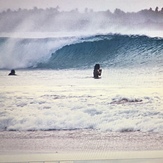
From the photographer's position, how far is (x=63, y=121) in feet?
5.61

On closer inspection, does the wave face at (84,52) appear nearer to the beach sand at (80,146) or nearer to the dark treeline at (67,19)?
the dark treeline at (67,19)

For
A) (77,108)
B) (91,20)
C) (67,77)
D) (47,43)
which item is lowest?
(77,108)

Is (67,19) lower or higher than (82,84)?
higher

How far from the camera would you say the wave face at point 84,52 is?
5.69 feet

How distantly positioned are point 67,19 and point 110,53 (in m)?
0.26

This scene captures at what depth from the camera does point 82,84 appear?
173 centimetres

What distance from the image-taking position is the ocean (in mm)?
1696

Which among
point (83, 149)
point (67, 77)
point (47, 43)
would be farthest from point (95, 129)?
point (47, 43)

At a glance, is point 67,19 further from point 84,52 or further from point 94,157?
point 94,157

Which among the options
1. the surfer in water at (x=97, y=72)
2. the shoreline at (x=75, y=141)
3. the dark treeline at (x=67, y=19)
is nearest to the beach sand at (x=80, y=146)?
the shoreline at (x=75, y=141)

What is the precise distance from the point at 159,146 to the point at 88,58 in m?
0.54

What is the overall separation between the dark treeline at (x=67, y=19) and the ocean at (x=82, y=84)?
0.18ft

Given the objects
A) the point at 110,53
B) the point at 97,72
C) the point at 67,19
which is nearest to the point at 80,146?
the point at 97,72

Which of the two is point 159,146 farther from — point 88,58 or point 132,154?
point 88,58
